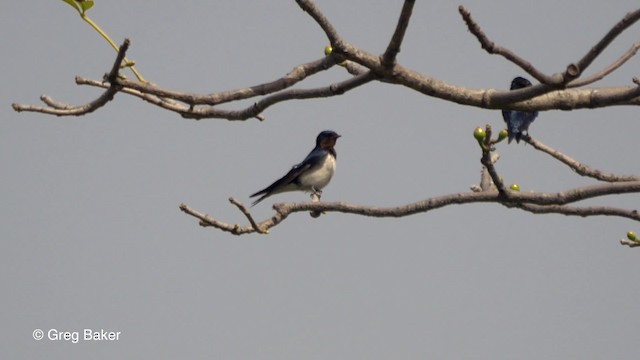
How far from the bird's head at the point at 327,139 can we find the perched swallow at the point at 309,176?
34cm

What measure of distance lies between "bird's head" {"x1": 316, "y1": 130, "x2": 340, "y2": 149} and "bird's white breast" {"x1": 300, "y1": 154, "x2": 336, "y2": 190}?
55 cm

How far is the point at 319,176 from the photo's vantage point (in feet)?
41.6

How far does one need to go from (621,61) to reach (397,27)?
4.02 feet

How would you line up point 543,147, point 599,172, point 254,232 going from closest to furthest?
point 254,232 → point 599,172 → point 543,147

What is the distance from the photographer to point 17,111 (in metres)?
4.51

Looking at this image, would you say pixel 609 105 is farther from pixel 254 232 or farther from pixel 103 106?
pixel 103 106

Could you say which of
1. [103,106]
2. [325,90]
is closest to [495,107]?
[325,90]

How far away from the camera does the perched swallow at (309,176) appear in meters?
12.5

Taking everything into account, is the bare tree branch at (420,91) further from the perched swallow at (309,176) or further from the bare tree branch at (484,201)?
the perched swallow at (309,176)

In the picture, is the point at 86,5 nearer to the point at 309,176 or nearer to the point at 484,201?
the point at 484,201

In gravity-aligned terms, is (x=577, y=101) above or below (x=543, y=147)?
below

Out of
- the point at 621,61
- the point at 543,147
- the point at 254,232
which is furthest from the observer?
the point at 543,147

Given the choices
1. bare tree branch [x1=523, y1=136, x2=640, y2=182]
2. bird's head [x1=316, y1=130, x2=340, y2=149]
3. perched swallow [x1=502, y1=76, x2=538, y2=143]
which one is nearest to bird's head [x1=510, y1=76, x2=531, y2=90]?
perched swallow [x1=502, y1=76, x2=538, y2=143]

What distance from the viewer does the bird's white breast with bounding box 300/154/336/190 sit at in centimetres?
1262
